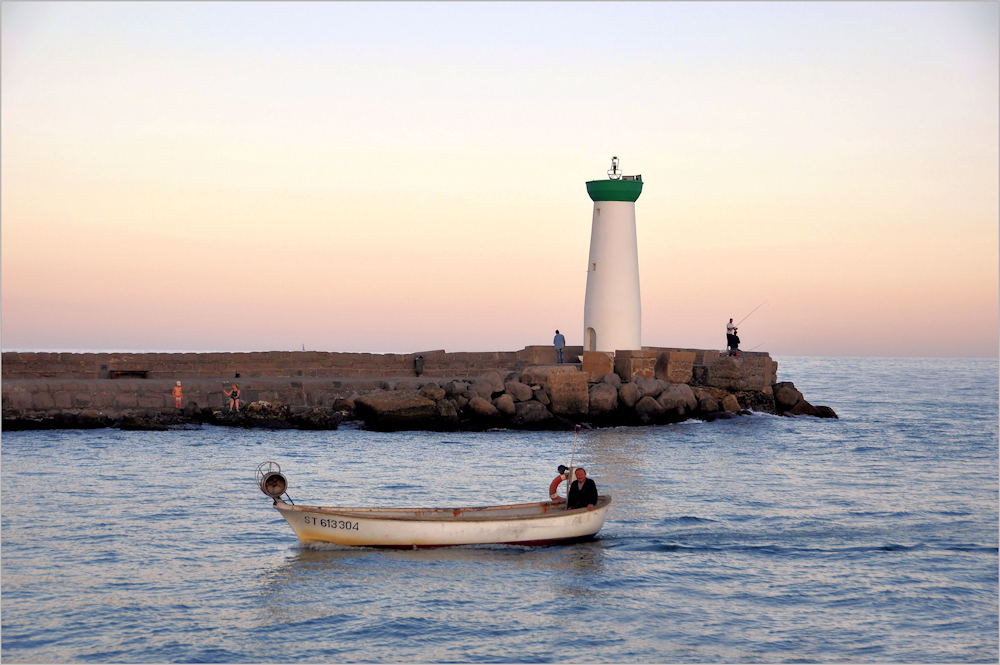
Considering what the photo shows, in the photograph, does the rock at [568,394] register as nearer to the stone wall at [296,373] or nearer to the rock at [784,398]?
the stone wall at [296,373]

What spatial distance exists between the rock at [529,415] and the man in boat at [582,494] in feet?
40.6

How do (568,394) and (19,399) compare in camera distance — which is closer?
(19,399)

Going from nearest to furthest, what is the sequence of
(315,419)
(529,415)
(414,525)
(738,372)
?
(414,525), (315,419), (529,415), (738,372)

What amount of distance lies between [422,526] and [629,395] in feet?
49.4

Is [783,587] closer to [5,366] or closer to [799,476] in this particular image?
[799,476]

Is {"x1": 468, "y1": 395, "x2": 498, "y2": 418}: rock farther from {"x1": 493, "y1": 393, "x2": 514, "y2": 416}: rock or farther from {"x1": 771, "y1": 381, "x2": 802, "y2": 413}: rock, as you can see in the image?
{"x1": 771, "y1": 381, "x2": 802, "y2": 413}: rock

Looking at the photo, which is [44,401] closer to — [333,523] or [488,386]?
[488,386]

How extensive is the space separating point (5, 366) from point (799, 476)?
65.9 feet

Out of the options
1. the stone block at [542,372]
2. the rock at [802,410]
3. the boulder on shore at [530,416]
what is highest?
the stone block at [542,372]

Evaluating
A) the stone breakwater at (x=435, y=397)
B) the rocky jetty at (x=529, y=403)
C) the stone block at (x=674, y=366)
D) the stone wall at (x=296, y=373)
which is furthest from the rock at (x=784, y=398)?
the rocky jetty at (x=529, y=403)

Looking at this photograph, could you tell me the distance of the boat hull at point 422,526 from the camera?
39.1 ft

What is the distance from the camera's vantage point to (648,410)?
2609 cm

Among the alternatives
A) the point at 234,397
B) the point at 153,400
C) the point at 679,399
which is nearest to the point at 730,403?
the point at 679,399

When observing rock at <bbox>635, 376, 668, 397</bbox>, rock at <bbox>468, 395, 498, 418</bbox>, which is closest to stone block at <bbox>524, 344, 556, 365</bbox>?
rock at <bbox>635, 376, 668, 397</bbox>
